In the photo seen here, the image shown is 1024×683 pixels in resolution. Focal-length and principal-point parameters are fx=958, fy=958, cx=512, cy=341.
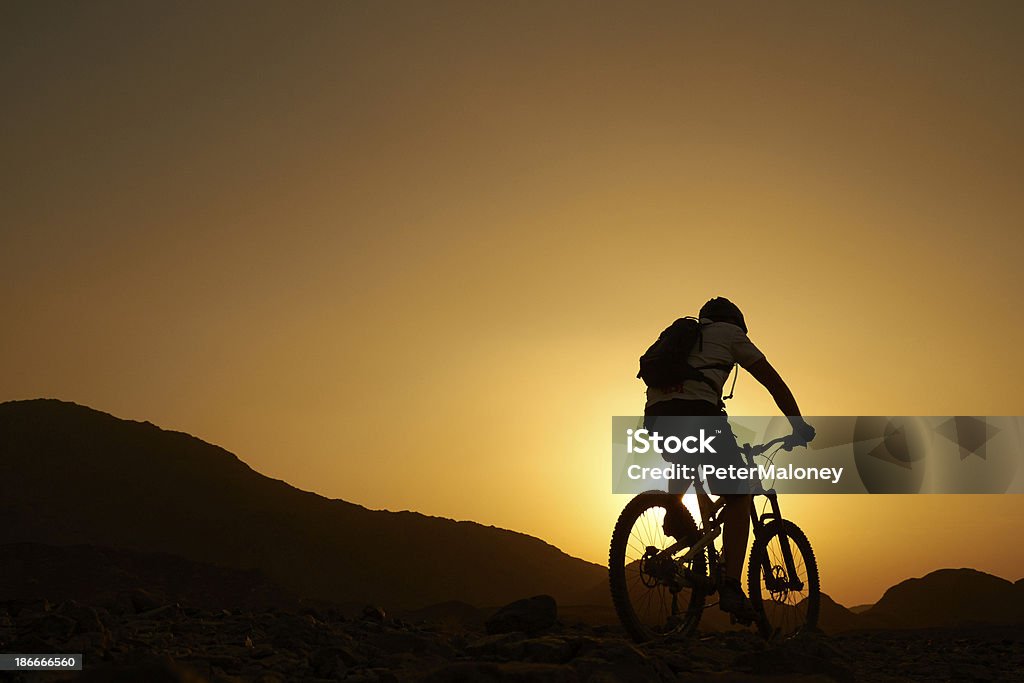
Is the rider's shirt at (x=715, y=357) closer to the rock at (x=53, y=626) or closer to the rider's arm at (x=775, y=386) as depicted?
the rider's arm at (x=775, y=386)

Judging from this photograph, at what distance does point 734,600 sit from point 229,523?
81.7 metres

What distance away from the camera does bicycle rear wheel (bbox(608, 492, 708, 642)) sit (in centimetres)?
694

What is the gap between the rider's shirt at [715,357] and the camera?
6879 millimetres

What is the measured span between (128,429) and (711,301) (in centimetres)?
10250

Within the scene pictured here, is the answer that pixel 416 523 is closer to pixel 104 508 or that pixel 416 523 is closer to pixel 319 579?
pixel 319 579

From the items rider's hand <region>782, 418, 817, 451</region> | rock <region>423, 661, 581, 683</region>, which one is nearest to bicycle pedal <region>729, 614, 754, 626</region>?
rider's hand <region>782, 418, 817, 451</region>

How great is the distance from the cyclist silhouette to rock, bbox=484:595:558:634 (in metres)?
1.64

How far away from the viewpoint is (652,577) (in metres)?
7.04

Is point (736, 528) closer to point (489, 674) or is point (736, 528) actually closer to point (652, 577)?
point (652, 577)

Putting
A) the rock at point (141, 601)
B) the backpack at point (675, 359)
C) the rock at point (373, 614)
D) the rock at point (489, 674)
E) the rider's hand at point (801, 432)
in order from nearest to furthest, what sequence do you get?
1. the rock at point (489, 674)
2. the backpack at point (675, 359)
3. the rider's hand at point (801, 432)
4. the rock at point (141, 601)
5. the rock at point (373, 614)

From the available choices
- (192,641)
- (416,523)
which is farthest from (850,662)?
(416,523)

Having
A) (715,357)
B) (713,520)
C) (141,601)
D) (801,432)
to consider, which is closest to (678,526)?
(713,520)

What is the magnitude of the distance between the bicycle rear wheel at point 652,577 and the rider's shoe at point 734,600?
0.15 meters

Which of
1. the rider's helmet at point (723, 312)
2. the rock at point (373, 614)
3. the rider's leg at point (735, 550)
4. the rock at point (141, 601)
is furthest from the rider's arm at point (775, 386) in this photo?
the rock at point (141, 601)
